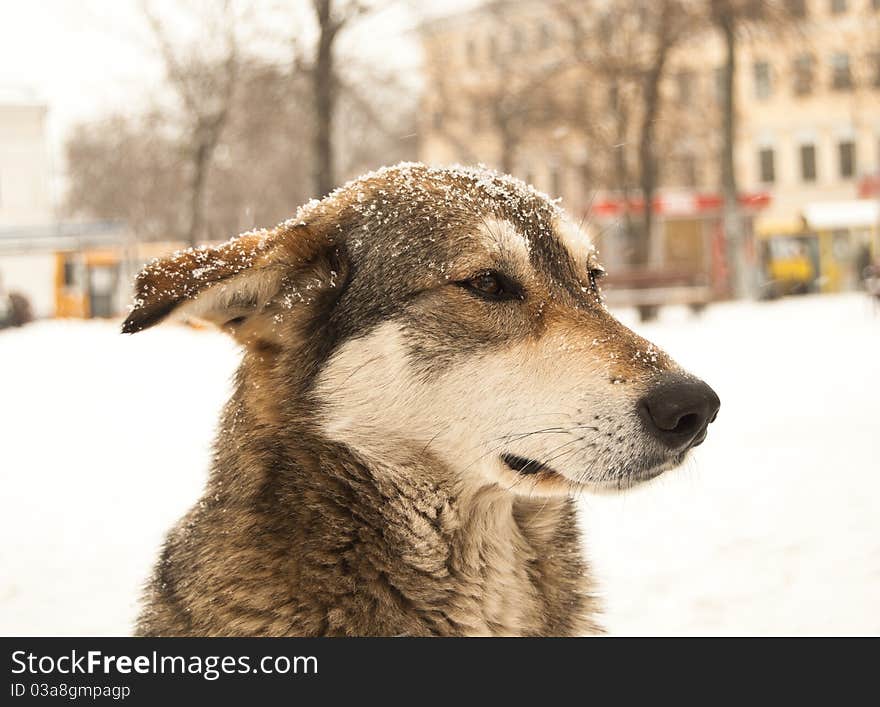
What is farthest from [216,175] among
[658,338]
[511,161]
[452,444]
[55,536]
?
[452,444]

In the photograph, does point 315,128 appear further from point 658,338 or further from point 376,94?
point 658,338

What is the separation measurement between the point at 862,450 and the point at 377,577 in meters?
5.92

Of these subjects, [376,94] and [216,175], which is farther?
[216,175]

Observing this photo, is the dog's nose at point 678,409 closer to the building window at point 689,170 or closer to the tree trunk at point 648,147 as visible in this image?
the tree trunk at point 648,147

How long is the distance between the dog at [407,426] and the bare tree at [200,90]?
19.0 meters

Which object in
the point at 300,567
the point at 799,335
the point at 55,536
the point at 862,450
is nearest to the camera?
the point at 300,567

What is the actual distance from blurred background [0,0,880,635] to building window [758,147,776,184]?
4880 millimetres

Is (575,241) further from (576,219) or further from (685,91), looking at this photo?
(685,91)

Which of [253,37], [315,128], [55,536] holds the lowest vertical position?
[55,536]

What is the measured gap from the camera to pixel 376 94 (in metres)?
20.4

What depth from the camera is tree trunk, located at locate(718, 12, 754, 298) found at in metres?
22.2

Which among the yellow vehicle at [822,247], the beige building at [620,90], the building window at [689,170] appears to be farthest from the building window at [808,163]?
the yellow vehicle at [822,247]

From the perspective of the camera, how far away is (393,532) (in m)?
3.24

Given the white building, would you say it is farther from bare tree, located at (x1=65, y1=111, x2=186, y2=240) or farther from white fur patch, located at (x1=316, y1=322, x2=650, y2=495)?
white fur patch, located at (x1=316, y1=322, x2=650, y2=495)
